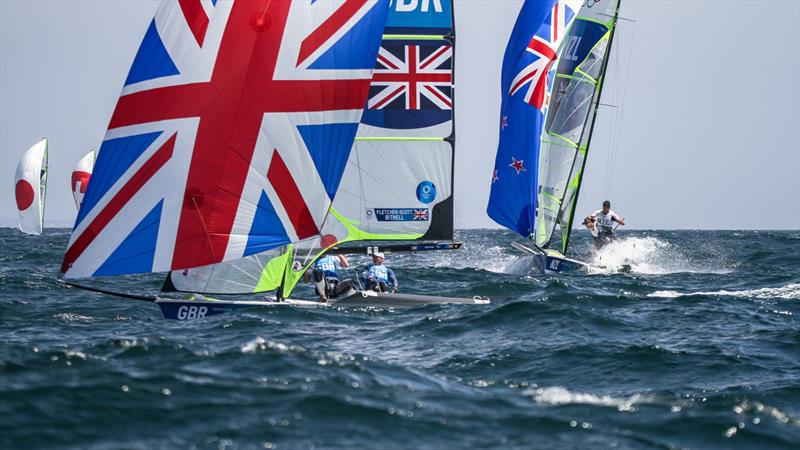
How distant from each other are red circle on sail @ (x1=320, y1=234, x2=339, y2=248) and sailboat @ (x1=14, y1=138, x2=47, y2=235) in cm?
4808

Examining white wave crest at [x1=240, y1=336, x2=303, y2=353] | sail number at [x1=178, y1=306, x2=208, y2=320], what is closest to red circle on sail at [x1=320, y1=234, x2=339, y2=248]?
sail number at [x1=178, y1=306, x2=208, y2=320]

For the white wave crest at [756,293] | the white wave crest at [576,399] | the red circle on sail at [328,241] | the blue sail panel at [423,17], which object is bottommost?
the white wave crest at [576,399]

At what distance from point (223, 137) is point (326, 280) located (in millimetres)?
4727

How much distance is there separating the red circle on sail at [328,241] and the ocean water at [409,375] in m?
1.45

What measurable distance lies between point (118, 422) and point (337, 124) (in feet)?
25.4

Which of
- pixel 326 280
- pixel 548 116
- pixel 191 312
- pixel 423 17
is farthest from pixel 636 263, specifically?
pixel 191 312

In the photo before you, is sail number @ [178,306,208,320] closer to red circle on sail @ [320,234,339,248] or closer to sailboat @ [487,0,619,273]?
red circle on sail @ [320,234,339,248]

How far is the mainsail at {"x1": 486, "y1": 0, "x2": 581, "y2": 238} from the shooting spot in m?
29.3

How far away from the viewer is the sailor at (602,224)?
3059 cm

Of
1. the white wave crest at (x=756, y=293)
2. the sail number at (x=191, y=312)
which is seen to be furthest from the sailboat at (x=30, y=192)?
the sail number at (x=191, y=312)

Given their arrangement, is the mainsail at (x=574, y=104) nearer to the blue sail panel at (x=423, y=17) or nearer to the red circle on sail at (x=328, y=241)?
the blue sail panel at (x=423, y=17)

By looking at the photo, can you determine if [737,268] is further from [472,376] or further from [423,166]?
[472,376]

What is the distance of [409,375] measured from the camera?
12180 millimetres

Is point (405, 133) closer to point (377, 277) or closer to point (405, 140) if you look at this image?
point (405, 140)
